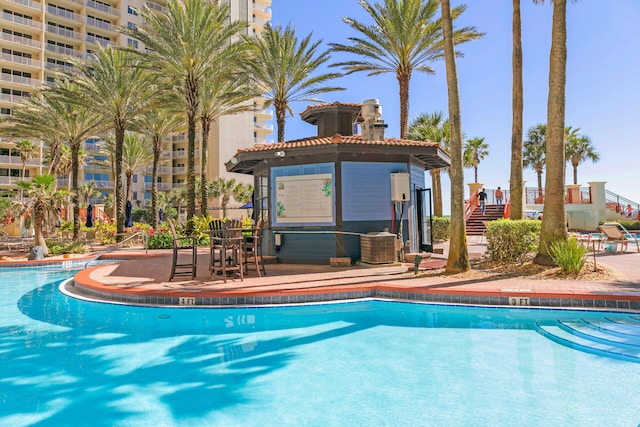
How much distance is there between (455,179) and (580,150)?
47.0 metres

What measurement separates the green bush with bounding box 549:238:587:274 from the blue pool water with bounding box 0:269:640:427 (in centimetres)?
238

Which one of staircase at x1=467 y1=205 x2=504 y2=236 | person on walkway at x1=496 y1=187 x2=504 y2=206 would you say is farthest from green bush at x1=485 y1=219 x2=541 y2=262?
person on walkway at x1=496 y1=187 x2=504 y2=206

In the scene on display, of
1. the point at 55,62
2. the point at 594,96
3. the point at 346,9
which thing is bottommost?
the point at 594,96

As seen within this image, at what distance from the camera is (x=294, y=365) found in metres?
4.75

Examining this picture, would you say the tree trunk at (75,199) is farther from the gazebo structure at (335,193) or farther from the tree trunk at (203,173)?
the gazebo structure at (335,193)

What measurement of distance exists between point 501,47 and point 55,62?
55.4 metres

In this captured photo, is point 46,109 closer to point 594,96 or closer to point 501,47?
point 501,47

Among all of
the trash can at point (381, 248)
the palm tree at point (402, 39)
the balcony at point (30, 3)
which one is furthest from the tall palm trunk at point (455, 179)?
the balcony at point (30, 3)

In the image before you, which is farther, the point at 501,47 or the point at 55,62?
the point at 55,62

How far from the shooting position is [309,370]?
459 centimetres

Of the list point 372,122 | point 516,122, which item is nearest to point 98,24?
point 372,122

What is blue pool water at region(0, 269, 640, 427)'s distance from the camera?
3.53 meters

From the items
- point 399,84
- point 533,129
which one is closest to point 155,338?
point 399,84

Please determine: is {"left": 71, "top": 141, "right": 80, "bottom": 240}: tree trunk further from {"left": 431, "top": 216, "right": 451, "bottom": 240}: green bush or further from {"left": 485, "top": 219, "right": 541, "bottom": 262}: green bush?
{"left": 485, "top": 219, "right": 541, "bottom": 262}: green bush
